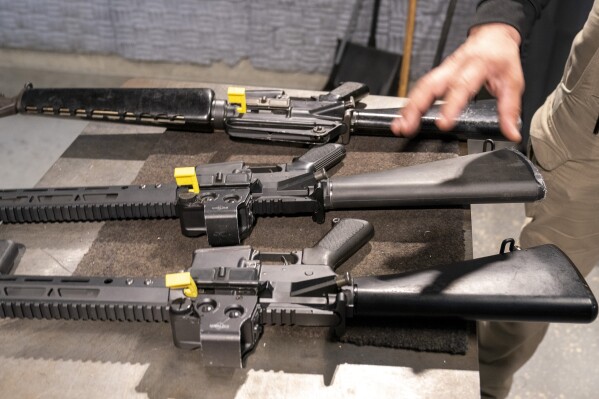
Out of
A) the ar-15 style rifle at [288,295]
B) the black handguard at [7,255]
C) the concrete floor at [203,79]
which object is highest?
the ar-15 style rifle at [288,295]

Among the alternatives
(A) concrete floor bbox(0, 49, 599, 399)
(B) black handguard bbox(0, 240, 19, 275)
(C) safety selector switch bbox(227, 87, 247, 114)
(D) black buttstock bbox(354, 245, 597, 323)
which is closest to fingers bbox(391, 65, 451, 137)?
(D) black buttstock bbox(354, 245, 597, 323)

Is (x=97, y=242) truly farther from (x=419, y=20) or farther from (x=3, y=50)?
(x=3, y=50)

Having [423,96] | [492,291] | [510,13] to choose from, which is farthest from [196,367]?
[510,13]

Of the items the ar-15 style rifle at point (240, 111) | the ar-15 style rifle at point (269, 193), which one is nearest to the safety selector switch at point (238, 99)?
the ar-15 style rifle at point (240, 111)

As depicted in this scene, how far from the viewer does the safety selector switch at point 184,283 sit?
93 cm

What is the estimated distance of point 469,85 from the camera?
966mm

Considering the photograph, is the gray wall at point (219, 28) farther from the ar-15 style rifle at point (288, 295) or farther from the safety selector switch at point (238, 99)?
the ar-15 style rifle at point (288, 295)

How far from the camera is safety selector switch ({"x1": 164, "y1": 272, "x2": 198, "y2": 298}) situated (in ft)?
3.05

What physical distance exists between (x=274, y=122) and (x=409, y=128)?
→ 51 cm

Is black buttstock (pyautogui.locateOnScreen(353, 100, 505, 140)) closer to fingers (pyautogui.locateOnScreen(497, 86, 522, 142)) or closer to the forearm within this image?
the forearm

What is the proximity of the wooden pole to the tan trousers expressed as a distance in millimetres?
1114

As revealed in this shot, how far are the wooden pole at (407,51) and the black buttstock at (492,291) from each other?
5.13ft

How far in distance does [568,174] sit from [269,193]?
0.66 meters

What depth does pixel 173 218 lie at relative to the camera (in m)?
1.23
